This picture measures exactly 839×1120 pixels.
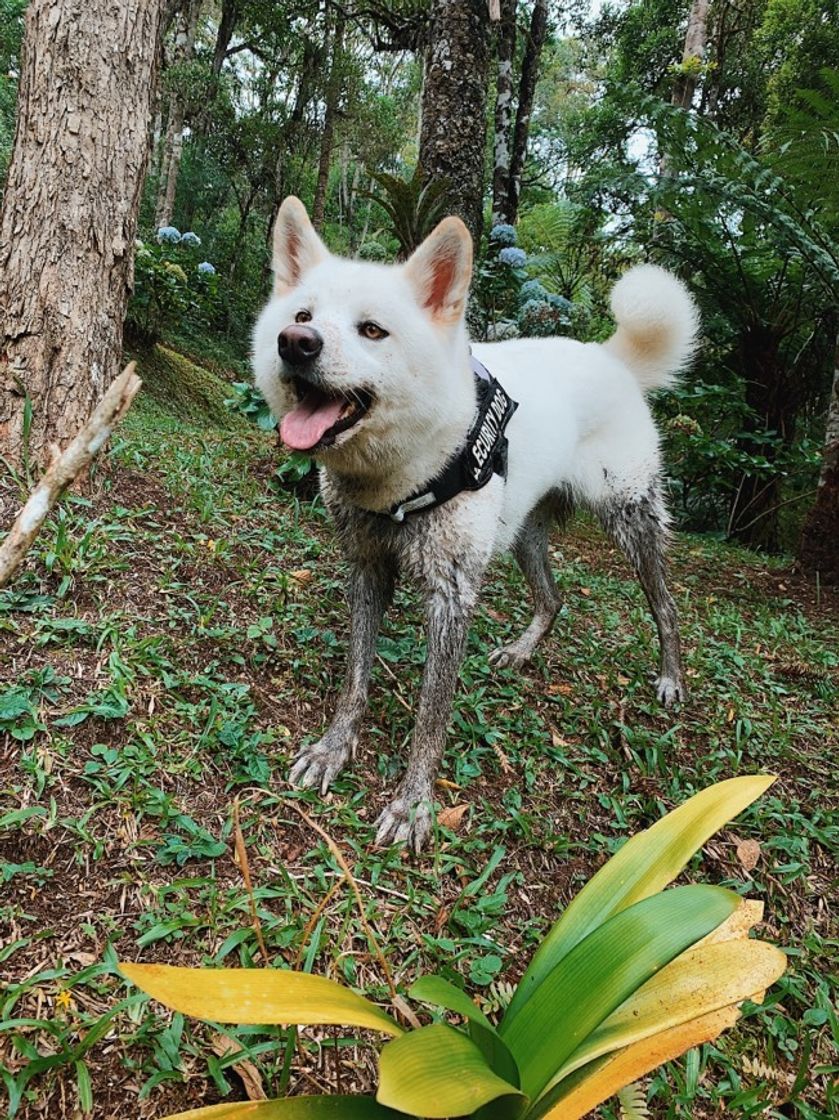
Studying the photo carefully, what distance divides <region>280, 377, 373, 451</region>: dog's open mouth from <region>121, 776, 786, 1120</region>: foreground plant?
126cm

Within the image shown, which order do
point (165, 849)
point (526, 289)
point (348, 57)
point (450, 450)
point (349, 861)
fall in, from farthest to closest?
point (348, 57)
point (526, 289)
point (450, 450)
point (349, 861)
point (165, 849)

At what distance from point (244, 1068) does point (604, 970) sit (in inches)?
30.1

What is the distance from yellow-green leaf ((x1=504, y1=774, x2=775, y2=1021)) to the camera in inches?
54.8

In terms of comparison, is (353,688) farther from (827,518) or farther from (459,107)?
(459,107)

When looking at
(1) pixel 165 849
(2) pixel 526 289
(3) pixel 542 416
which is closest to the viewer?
(1) pixel 165 849

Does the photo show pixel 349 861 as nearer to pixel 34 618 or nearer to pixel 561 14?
pixel 34 618

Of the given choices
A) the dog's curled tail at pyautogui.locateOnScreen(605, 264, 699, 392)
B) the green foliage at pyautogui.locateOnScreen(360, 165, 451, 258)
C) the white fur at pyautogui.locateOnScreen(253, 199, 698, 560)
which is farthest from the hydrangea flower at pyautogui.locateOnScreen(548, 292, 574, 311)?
the white fur at pyautogui.locateOnScreen(253, 199, 698, 560)

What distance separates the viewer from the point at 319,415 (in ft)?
6.45

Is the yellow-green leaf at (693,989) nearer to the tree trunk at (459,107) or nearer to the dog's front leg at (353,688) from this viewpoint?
the dog's front leg at (353,688)

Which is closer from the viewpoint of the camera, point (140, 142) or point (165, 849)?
point (165, 849)

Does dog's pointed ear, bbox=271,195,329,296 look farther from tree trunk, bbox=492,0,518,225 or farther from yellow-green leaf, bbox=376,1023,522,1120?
tree trunk, bbox=492,0,518,225

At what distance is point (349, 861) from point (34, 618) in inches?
48.9

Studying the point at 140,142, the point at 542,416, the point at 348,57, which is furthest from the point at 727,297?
the point at 348,57

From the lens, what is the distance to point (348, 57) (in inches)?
620
